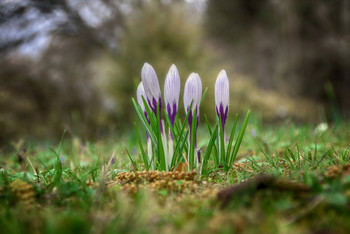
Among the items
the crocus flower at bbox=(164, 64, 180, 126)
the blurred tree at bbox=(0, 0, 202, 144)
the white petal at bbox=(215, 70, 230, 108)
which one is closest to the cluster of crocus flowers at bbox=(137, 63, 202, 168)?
the crocus flower at bbox=(164, 64, 180, 126)

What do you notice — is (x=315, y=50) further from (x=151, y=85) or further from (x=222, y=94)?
(x=151, y=85)

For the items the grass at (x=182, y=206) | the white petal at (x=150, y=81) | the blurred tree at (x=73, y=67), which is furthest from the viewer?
the blurred tree at (x=73, y=67)

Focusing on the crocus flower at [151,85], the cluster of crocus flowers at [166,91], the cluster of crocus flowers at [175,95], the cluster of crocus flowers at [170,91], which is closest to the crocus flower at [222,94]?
the cluster of crocus flowers at [175,95]

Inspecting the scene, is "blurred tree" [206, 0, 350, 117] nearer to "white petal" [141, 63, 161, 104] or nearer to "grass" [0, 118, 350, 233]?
"white petal" [141, 63, 161, 104]

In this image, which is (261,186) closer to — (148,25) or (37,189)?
(37,189)

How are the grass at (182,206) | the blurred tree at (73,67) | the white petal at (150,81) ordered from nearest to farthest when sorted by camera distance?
the grass at (182,206), the white petal at (150,81), the blurred tree at (73,67)

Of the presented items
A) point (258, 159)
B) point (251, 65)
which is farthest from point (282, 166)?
point (251, 65)

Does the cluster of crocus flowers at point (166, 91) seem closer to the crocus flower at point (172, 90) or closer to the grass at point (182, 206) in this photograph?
the crocus flower at point (172, 90)
